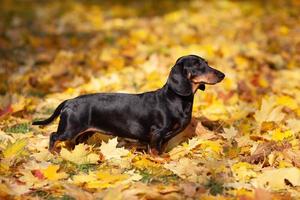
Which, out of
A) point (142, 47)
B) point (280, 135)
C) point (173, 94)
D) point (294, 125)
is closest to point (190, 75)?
point (173, 94)

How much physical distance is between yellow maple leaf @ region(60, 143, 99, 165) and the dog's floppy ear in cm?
77

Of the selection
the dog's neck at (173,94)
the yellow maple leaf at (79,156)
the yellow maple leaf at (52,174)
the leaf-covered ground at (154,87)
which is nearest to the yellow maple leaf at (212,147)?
the leaf-covered ground at (154,87)

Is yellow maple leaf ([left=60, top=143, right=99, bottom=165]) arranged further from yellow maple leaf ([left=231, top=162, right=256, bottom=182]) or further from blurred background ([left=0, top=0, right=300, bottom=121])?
blurred background ([left=0, top=0, right=300, bottom=121])

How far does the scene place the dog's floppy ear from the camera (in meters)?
4.58

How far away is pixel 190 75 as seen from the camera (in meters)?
4.56

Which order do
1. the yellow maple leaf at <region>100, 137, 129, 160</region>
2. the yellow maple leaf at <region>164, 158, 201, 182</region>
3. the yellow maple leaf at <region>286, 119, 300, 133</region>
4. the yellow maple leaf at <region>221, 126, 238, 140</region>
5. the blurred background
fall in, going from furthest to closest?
the blurred background, the yellow maple leaf at <region>286, 119, 300, 133</region>, the yellow maple leaf at <region>221, 126, 238, 140</region>, the yellow maple leaf at <region>100, 137, 129, 160</region>, the yellow maple leaf at <region>164, 158, 201, 182</region>

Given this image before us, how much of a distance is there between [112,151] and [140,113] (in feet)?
1.19

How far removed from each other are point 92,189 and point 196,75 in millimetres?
1202

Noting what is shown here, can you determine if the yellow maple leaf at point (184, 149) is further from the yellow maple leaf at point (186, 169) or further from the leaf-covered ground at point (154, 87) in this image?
the yellow maple leaf at point (186, 169)

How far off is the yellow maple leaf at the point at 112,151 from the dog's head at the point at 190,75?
1.91 feet

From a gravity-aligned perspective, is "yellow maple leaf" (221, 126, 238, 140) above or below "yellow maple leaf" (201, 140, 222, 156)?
above

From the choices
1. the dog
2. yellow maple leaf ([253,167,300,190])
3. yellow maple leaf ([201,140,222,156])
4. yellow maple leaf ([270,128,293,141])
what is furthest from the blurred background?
yellow maple leaf ([253,167,300,190])

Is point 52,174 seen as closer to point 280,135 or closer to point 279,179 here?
point 279,179

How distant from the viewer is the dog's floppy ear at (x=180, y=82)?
458 centimetres
